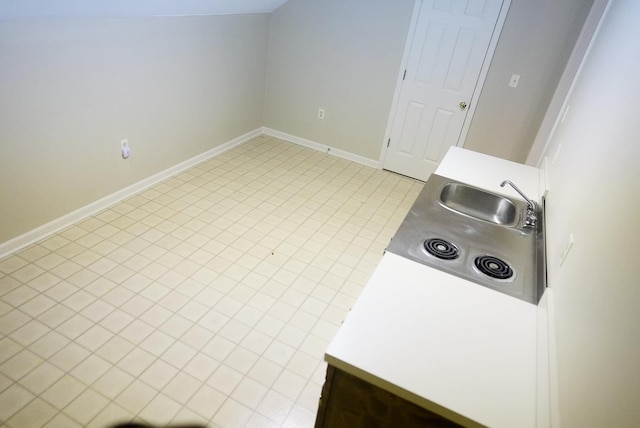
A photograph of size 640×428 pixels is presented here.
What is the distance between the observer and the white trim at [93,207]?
2.43 meters

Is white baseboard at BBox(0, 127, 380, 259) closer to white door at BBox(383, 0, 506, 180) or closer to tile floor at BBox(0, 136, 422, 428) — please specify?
tile floor at BBox(0, 136, 422, 428)

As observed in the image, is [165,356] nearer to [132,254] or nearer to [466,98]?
[132,254]

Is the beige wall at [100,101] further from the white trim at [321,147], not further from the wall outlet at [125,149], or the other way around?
the white trim at [321,147]

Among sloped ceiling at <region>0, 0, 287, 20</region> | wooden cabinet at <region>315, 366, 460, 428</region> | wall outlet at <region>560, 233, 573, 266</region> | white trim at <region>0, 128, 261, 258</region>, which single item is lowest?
white trim at <region>0, 128, 261, 258</region>

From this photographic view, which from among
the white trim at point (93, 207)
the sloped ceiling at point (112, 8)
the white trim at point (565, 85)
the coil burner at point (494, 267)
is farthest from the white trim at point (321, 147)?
the coil burner at point (494, 267)

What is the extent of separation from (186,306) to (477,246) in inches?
62.9

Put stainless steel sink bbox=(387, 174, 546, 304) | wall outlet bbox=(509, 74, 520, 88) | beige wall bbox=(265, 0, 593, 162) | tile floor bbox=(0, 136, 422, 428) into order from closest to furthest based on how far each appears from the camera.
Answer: stainless steel sink bbox=(387, 174, 546, 304) < tile floor bbox=(0, 136, 422, 428) < beige wall bbox=(265, 0, 593, 162) < wall outlet bbox=(509, 74, 520, 88)

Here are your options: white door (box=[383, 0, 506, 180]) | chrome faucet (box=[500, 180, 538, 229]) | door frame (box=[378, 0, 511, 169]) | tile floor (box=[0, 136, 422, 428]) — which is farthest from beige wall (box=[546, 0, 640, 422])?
white door (box=[383, 0, 506, 180])

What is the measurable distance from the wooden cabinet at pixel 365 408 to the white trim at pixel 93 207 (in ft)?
7.38

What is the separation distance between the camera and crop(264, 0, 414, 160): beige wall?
382 cm

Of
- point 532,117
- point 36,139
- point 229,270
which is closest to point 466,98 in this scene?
point 532,117

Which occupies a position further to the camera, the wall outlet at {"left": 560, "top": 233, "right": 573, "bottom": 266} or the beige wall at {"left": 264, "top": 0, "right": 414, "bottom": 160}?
the beige wall at {"left": 264, "top": 0, "right": 414, "bottom": 160}

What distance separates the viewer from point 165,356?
1954mm

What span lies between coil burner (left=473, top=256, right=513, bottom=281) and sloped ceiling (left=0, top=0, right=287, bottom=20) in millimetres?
2408
